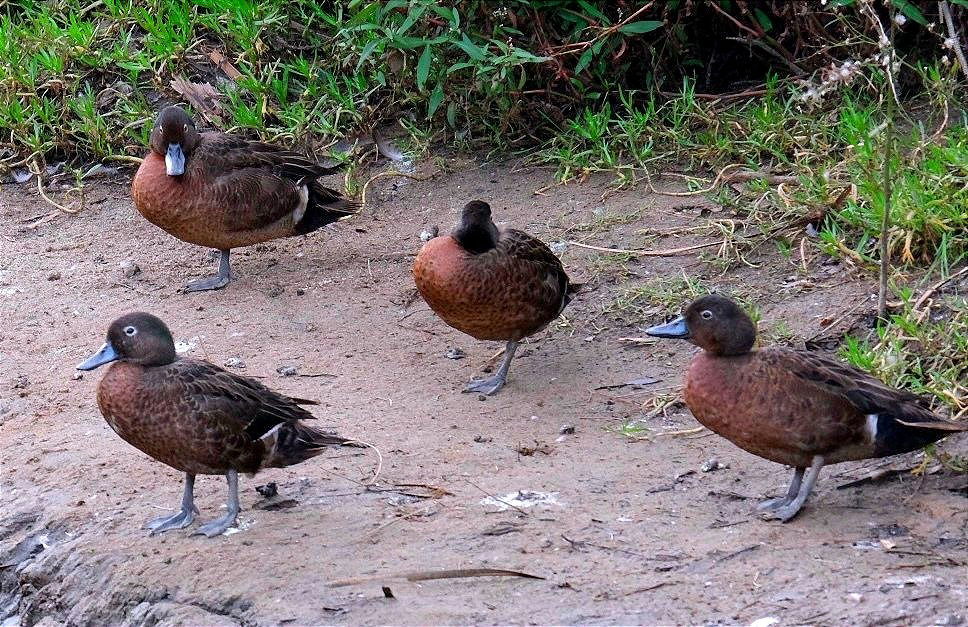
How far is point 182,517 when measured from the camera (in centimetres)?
441

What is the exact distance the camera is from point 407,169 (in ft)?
26.1

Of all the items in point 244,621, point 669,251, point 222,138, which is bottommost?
point 244,621

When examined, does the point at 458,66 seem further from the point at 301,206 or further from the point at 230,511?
the point at 230,511

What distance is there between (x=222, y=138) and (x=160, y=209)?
0.59 meters

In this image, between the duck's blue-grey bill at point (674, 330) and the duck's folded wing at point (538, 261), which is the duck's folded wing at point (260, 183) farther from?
the duck's blue-grey bill at point (674, 330)

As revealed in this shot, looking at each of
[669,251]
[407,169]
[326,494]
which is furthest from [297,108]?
[326,494]

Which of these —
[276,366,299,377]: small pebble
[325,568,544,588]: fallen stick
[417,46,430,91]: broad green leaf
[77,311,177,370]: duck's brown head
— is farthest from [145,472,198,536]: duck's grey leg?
[417,46,430,91]: broad green leaf

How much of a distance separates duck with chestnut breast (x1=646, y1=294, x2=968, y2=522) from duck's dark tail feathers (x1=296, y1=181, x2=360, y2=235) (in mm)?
3332

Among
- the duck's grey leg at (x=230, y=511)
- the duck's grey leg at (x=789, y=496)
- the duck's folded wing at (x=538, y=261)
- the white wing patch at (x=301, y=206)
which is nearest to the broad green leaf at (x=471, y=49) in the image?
the white wing patch at (x=301, y=206)

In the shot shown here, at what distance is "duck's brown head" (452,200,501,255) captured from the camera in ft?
18.5

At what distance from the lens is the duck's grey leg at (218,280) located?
6848 millimetres

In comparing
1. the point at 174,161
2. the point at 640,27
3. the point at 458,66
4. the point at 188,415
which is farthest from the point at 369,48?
the point at 188,415

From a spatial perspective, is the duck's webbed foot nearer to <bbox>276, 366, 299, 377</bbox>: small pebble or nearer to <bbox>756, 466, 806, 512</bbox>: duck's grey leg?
<bbox>276, 366, 299, 377</bbox>: small pebble

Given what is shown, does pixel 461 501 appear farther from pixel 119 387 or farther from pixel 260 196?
pixel 260 196
